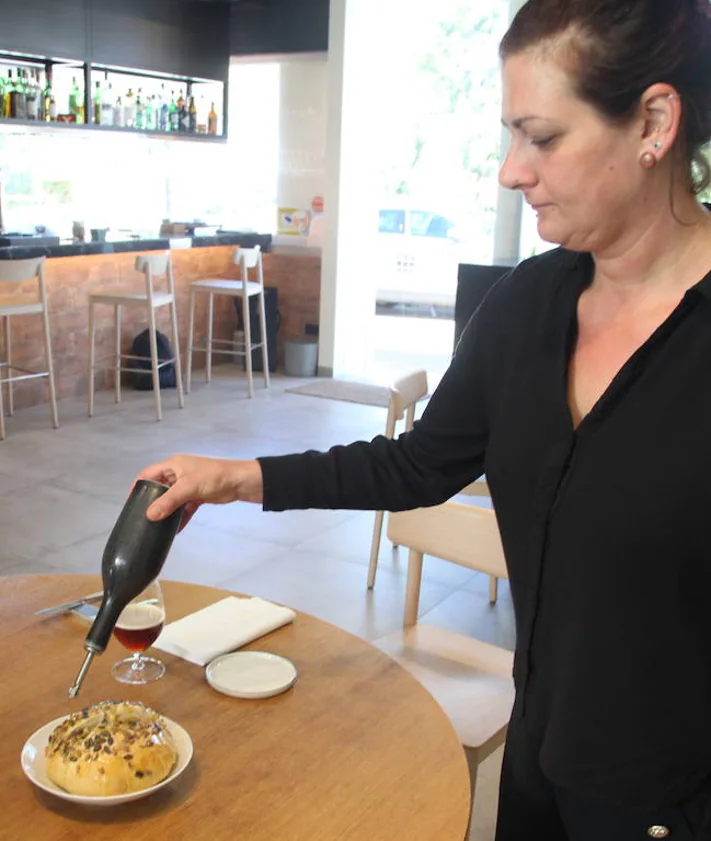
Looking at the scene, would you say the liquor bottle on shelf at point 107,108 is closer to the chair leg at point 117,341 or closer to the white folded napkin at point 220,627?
the chair leg at point 117,341

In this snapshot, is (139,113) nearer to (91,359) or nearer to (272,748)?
(91,359)

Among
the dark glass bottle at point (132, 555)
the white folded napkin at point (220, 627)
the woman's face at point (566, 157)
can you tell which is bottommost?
the white folded napkin at point (220, 627)

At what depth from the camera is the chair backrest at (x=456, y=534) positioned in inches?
80.0

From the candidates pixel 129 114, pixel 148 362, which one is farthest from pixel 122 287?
pixel 129 114

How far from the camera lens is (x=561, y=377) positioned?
1165 millimetres

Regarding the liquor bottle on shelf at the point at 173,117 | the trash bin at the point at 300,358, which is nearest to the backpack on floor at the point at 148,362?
the trash bin at the point at 300,358

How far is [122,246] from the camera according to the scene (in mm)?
6215

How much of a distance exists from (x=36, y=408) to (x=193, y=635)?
5107 mm

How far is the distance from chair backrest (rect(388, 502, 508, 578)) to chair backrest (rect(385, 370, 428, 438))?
1.16 m

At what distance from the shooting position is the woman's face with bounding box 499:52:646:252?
104 cm

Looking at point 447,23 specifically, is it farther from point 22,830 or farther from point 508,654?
point 22,830

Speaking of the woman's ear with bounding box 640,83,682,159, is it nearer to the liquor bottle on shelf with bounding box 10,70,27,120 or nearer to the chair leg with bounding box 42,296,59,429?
the chair leg with bounding box 42,296,59,429

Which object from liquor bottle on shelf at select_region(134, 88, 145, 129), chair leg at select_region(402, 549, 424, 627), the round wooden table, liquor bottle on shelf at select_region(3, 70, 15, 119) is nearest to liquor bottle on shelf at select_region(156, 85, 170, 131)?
liquor bottle on shelf at select_region(134, 88, 145, 129)

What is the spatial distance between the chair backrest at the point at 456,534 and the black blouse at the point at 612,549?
82 cm
